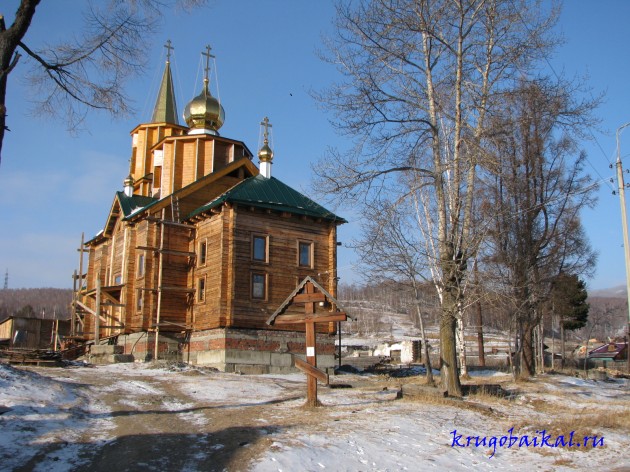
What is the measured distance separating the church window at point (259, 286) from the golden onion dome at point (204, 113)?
11589 mm

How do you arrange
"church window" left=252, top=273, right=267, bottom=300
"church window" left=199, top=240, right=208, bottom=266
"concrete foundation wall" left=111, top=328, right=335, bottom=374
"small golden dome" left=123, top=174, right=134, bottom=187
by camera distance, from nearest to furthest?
"concrete foundation wall" left=111, top=328, right=335, bottom=374, "church window" left=252, top=273, right=267, bottom=300, "church window" left=199, top=240, right=208, bottom=266, "small golden dome" left=123, top=174, right=134, bottom=187

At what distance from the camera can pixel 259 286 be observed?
27156mm

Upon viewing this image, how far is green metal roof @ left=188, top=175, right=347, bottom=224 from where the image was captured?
89.6 ft

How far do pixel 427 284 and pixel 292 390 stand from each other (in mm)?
5583

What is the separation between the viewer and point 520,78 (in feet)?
55.7

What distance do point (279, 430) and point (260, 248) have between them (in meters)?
17.0

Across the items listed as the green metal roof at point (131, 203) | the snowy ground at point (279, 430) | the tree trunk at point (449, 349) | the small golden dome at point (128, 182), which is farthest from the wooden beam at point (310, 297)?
the small golden dome at point (128, 182)

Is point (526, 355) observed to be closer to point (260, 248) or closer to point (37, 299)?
point (260, 248)

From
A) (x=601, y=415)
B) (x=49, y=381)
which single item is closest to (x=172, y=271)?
(x=49, y=381)

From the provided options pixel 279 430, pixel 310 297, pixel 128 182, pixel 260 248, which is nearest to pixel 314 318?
pixel 310 297

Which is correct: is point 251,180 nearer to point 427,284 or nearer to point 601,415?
point 427,284

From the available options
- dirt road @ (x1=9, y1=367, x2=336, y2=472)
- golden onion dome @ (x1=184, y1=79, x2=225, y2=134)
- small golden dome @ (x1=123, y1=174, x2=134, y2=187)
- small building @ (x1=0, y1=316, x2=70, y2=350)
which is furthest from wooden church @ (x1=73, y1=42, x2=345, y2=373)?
small building @ (x1=0, y1=316, x2=70, y2=350)

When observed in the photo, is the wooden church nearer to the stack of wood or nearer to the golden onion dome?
the golden onion dome

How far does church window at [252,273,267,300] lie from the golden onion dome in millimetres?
11589
